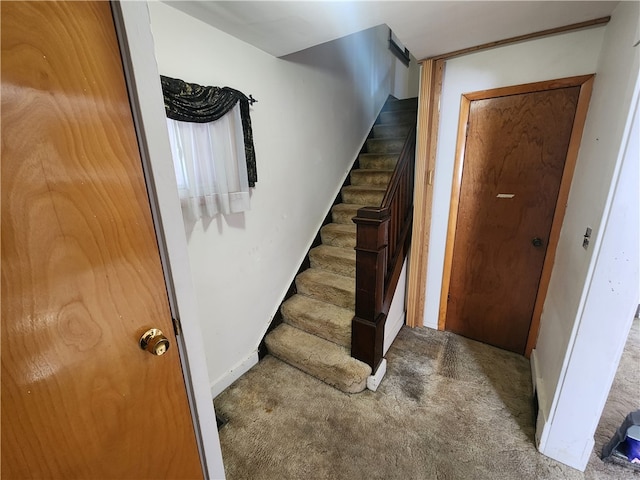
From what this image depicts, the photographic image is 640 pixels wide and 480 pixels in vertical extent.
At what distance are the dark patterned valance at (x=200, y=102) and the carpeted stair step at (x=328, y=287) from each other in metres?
1.15

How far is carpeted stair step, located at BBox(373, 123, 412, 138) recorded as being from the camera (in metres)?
3.26

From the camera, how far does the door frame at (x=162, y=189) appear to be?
622 mm

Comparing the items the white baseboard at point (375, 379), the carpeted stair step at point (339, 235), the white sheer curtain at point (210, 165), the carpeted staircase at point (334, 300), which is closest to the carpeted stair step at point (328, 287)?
the carpeted staircase at point (334, 300)

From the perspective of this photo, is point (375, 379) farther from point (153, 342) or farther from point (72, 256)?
point (72, 256)

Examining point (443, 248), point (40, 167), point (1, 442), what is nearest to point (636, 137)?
point (443, 248)

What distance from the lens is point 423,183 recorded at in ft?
6.86

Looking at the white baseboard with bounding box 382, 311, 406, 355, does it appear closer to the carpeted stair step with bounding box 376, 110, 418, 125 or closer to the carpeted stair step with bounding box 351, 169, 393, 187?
the carpeted stair step with bounding box 351, 169, 393, 187

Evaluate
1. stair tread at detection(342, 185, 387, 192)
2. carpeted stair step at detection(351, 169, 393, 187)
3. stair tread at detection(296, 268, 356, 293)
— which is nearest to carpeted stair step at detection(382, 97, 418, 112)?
carpeted stair step at detection(351, 169, 393, 187)

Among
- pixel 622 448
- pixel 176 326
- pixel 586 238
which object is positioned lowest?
pixel 622 448

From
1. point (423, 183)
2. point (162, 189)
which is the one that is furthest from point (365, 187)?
point (162, 189)

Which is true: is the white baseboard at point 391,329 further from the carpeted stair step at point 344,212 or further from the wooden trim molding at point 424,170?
the carpeted stair step at point 344,212

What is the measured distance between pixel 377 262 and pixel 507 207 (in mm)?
1087

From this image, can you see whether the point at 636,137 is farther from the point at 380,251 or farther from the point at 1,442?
the point at 1,442

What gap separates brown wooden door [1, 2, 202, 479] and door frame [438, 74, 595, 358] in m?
2.02
